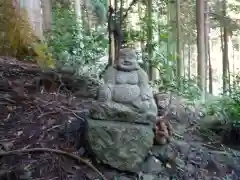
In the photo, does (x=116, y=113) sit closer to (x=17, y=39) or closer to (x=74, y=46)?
(x=17, y=39)

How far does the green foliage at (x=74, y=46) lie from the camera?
7.74m

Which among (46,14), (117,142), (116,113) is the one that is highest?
(46,14)

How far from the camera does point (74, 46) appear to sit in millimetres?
7953

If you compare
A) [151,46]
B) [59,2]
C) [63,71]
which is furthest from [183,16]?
Answer: [63,71]

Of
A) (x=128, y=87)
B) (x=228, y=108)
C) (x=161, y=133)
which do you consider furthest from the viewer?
(x=228, y=108)

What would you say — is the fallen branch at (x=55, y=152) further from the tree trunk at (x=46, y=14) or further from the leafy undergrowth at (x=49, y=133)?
the tree trunk at (x=46, y=14)

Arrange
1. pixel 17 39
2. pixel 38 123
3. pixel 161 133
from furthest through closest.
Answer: pixel 17 39 → pixel 38 123 → pixel 161 133

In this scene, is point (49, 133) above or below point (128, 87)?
below

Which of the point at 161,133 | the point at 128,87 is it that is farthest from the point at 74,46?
the point at 161,133

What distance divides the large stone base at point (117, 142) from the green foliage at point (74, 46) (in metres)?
3.56

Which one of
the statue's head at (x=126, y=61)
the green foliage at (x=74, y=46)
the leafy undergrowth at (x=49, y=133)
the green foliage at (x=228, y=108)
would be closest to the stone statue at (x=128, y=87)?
the statue's head at (x=126, y=61)

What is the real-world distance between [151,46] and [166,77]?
31.5 inches

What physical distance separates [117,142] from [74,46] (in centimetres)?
454

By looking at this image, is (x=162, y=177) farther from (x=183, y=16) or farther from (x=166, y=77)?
(x=183, y=16)
